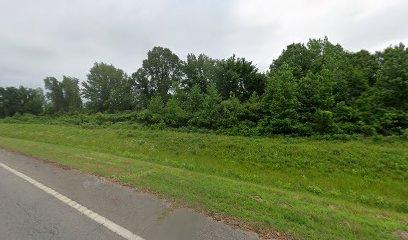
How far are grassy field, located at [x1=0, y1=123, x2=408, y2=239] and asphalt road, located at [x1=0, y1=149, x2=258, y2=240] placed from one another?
567 mm

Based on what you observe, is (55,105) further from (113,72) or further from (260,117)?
(260,117)

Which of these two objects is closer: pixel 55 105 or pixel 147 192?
pixel 147 192

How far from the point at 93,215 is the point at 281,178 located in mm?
8569

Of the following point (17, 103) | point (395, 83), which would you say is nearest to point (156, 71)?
point (17, 103)

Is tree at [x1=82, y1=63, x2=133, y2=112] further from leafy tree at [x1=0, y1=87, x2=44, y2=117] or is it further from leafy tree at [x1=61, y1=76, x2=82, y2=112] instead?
leafy tree at [x1=0, y1=87, x2=44, y2=117]

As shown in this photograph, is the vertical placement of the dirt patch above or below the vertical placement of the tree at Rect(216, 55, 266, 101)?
below

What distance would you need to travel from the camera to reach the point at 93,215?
538cm

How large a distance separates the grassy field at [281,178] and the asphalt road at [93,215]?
1.86 feet

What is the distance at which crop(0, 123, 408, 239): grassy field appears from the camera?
17.3 ft

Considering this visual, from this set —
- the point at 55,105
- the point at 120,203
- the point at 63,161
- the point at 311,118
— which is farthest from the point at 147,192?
the point at 55,105

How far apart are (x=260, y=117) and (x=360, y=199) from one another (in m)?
13.3

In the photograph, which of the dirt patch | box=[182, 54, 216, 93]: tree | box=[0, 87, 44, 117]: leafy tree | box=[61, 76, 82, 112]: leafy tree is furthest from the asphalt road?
box=[0, 87, 44, 117]: leafy tree

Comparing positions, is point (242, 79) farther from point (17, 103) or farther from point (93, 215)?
point (17, 103)

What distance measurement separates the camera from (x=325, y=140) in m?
16.6
